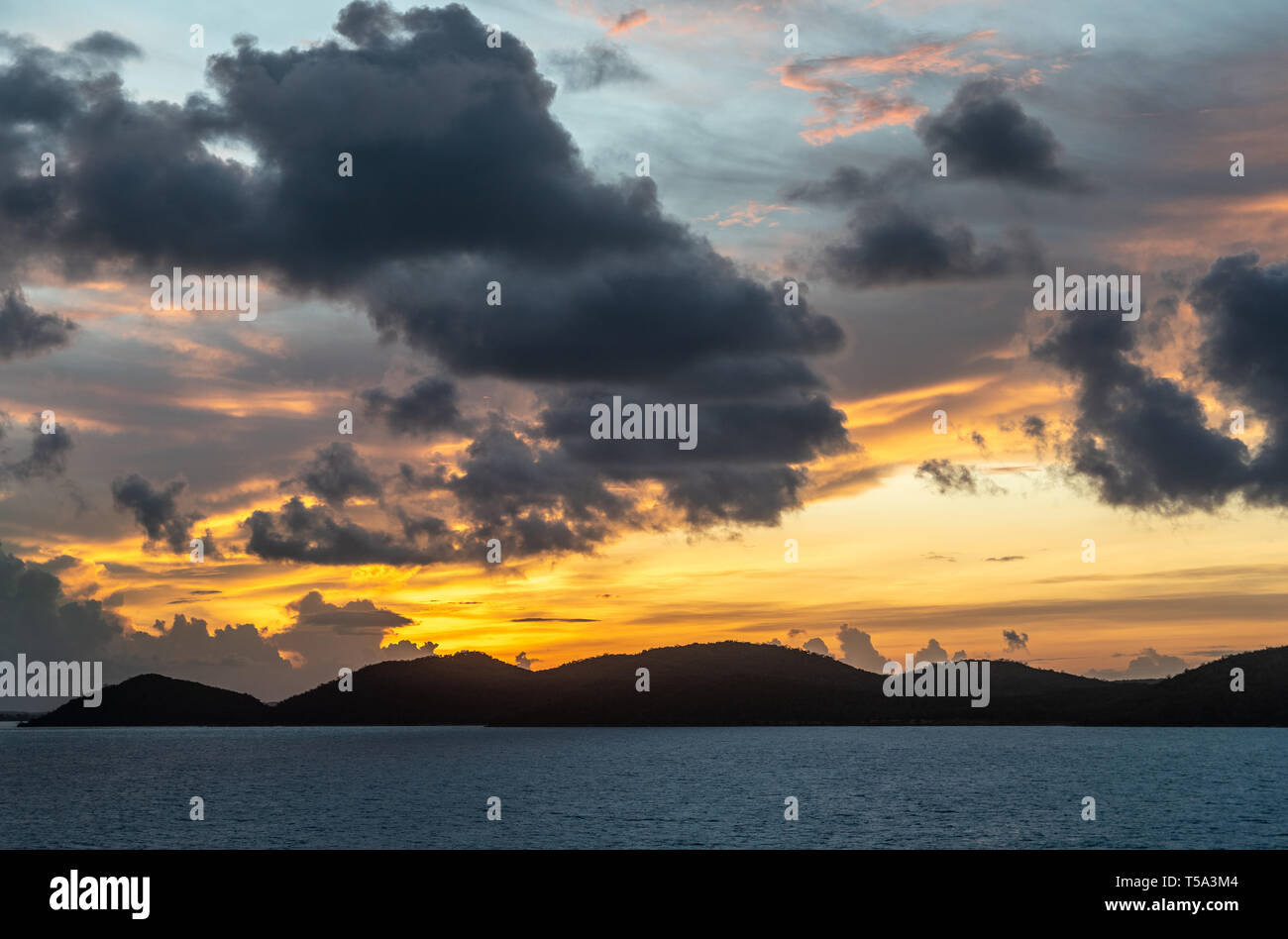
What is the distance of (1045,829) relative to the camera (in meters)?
107
